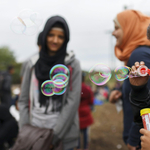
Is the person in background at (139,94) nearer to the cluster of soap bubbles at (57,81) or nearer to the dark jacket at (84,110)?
the cluster of soap bubbles at (57,81)

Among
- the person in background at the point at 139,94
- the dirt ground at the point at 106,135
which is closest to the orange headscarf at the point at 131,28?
the person in background at the point at 139,94

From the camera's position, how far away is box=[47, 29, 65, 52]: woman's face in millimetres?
1691

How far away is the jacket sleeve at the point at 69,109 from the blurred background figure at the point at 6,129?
747mm

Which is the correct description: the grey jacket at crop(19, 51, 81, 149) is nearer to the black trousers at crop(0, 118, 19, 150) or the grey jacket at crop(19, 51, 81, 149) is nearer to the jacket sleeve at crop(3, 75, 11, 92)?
the black trousers at crop(0, 118, 19, 150)

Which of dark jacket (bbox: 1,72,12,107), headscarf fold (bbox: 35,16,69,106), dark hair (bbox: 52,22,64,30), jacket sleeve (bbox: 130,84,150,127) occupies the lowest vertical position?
dark jacket (bbox: 1,72,12,107)

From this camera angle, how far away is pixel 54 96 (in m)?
1.67

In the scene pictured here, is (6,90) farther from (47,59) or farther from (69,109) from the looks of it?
(69,109)

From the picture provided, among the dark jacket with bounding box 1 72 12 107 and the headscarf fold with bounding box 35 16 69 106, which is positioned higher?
the headscarf fold with bounding box 35 16 69 106

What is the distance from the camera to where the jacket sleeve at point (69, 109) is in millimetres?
1578

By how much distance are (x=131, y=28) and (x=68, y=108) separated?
1079 millimetres

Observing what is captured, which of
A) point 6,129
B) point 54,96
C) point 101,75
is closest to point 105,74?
point 101,75

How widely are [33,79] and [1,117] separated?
0.69 metres

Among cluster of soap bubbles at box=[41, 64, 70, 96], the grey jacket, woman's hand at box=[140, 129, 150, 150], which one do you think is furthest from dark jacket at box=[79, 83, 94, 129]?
woman's hand at box=[140, 129, 150, 150]

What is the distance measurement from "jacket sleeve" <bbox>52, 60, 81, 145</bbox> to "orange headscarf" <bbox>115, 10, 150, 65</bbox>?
1.74 ft
